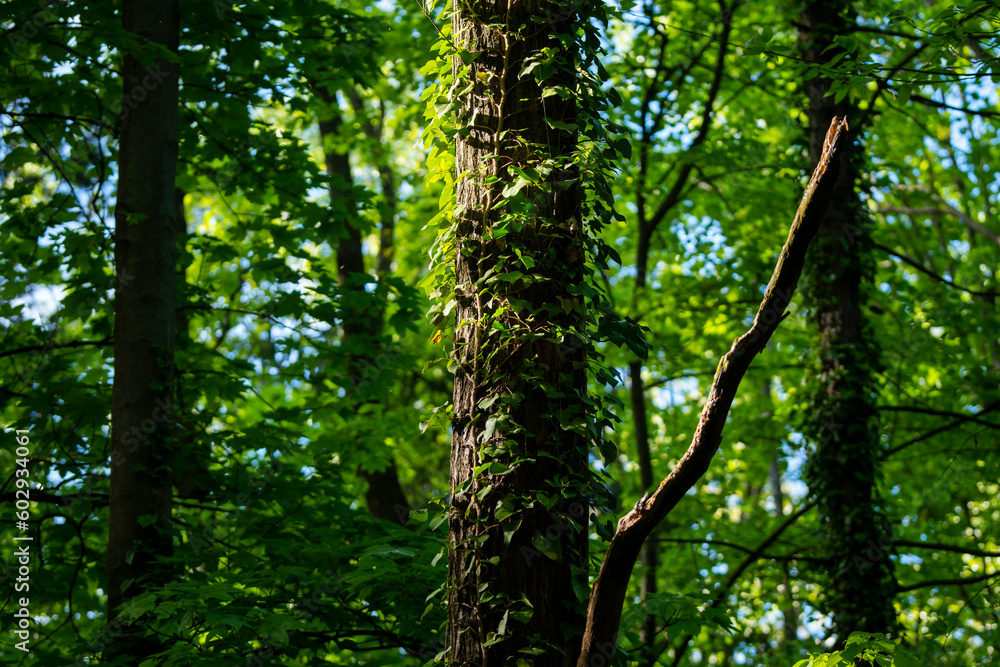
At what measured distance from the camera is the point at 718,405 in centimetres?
215

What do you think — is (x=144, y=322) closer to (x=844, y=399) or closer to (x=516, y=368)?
(x=516, y=368)

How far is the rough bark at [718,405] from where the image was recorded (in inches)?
84.4

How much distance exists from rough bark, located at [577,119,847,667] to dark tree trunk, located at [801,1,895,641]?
4.59 meters

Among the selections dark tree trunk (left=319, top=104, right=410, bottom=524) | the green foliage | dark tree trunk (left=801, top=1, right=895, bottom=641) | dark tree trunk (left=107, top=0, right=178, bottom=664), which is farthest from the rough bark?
dark tree trunk (left=801, top=1, right=895, bottom=641)

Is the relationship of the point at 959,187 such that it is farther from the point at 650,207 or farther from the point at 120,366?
the point at 120,366

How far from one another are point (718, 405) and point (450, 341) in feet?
3.55

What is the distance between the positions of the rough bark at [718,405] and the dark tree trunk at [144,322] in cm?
278

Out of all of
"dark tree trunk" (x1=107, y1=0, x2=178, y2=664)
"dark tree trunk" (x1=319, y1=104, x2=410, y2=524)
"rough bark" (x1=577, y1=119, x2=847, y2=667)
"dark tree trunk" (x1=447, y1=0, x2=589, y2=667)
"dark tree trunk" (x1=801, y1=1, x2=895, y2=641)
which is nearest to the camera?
"rough bark" (x1=577, y1=119, x2=847, y2=667)

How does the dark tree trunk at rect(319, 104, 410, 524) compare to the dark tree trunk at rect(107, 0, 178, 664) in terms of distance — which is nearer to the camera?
the dark tree trunk at rect(107, 0, 178, 664)

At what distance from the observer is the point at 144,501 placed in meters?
4.30

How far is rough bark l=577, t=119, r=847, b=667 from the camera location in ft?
7.03

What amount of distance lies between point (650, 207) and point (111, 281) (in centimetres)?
703

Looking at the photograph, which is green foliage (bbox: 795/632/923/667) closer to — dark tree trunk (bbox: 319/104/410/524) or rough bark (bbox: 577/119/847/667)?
rough bark (bbox: 577/119/847/667)

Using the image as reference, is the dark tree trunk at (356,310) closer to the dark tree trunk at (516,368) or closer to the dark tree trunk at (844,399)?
the dark tree trunk at (516,368)
